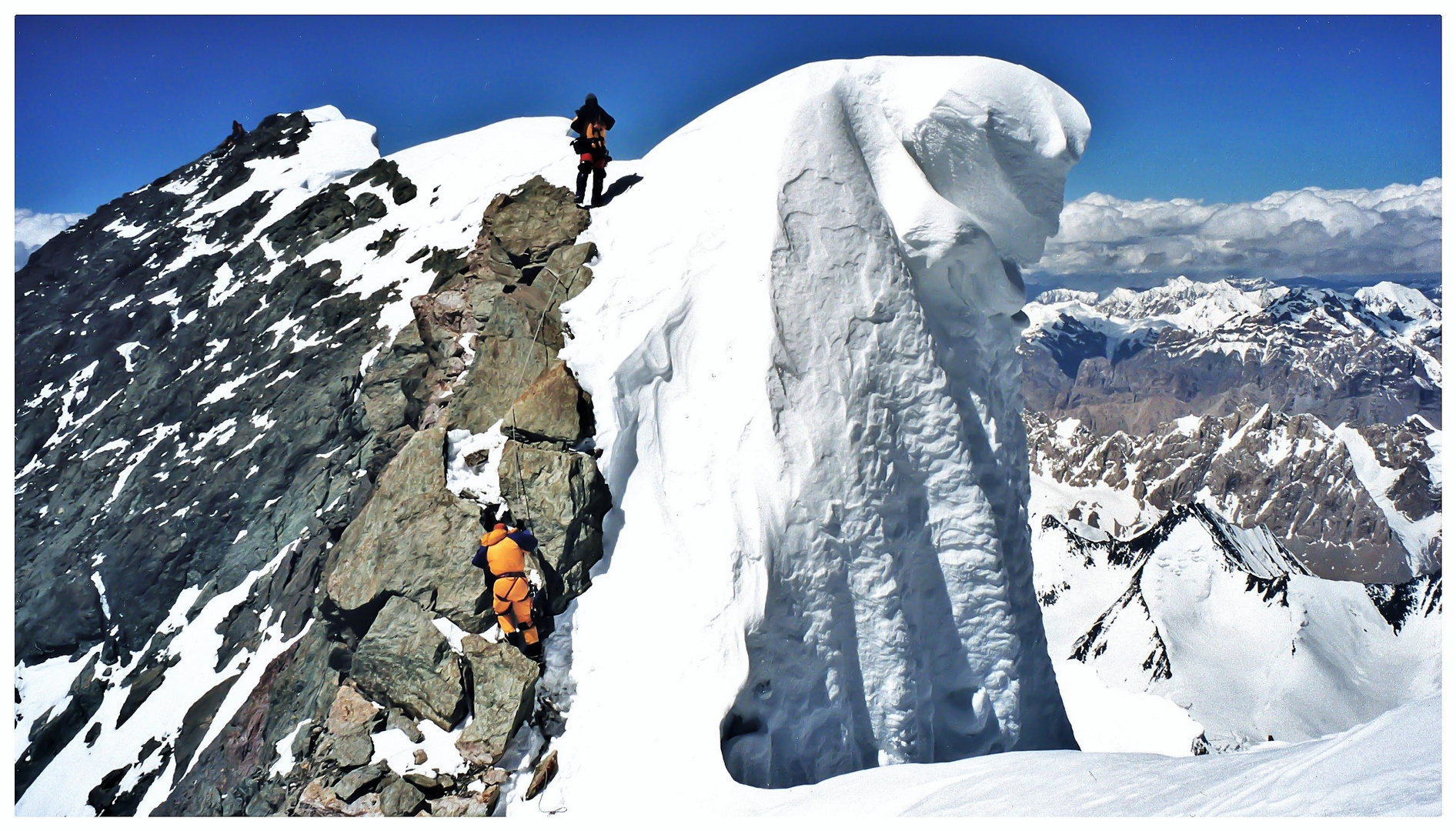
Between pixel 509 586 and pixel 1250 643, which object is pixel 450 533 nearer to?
pixel 509 586

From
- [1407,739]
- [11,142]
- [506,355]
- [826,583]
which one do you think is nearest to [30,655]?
[11,142]

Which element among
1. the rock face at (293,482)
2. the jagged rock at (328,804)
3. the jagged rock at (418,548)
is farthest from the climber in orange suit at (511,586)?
the jagged rock at (328,804)

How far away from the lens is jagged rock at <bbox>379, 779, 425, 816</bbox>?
7.83 meters

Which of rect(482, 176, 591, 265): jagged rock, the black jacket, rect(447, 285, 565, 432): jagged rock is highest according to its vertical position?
the black jacket

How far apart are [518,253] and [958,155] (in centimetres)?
784

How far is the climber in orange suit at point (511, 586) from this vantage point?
887 cm

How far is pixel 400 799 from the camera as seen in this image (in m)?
7.89

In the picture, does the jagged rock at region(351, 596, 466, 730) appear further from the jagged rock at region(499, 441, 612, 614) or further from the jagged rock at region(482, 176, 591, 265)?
the jagged rock at region(482, 176, 591, 265)

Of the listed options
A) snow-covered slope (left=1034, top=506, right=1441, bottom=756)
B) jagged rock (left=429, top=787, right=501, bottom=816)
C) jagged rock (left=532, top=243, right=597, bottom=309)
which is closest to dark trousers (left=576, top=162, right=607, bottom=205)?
jagged rock (left=532, top=243, right=597, bottom=309)

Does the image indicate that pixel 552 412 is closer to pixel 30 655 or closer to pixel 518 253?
pixel 518 253

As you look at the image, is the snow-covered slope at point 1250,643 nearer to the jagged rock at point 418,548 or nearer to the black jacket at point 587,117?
the jagged rock at point 418,548

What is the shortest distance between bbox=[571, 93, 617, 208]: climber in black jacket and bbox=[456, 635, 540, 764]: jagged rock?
8110 mm

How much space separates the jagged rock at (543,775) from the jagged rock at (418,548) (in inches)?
82.4

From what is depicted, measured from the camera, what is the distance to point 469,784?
8070mm
